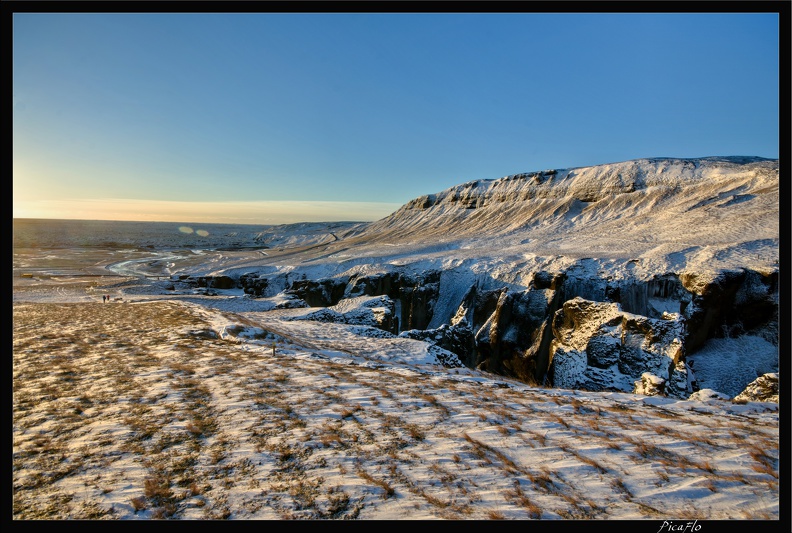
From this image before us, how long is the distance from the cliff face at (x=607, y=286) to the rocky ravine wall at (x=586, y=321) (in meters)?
0.07

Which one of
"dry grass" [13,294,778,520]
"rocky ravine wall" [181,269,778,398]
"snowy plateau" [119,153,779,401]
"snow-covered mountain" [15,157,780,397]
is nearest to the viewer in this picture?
"dry grass" [13,294,778,520]

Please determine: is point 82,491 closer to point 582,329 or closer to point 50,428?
point 50,428

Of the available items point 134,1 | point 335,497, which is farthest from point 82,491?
point 134,1

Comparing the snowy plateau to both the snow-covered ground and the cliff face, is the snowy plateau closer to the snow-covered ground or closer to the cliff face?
the cliff face

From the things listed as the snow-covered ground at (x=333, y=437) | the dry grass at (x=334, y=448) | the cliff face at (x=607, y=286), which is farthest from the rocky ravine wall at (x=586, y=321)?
the dry grass at (x=334, y=448)

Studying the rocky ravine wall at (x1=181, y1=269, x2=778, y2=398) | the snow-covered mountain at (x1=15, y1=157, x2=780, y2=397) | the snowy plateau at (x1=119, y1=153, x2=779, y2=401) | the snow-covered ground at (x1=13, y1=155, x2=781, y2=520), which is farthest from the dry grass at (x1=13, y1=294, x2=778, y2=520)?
the rocky ravine wall at (x1=181, y1=269, x2=778, y2=398)

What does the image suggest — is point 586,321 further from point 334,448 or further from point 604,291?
point 334,448

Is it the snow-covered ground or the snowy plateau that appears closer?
the snow-covered ground

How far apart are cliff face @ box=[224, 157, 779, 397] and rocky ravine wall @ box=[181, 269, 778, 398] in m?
0.07

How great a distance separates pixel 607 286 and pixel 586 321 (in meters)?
10.2

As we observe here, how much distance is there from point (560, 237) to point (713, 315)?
2688cm

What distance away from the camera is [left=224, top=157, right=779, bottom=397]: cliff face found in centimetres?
1580

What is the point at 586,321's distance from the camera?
57.9ft

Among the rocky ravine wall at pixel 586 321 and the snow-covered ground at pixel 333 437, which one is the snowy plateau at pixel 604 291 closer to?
the rocky ravine wall at pixel 586 321
